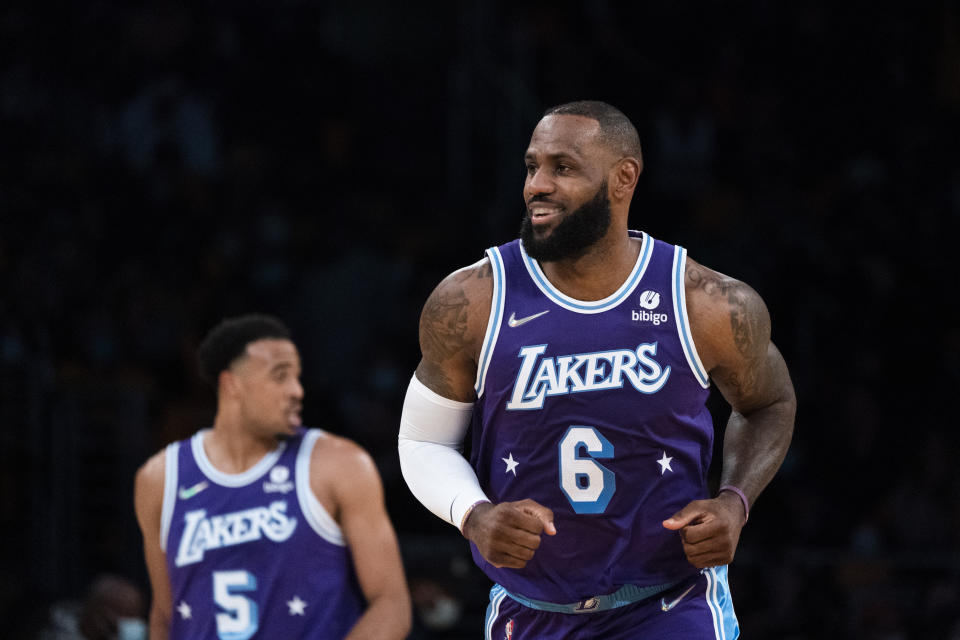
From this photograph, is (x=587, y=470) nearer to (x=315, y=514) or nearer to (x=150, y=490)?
(x=315, y=514)

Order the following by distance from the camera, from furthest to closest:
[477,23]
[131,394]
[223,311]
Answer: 1. [477,23]
2. [223,311]
3. [131,394]

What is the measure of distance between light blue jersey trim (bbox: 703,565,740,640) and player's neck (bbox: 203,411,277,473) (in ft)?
6.91

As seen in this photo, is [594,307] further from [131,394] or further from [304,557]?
[131,394]

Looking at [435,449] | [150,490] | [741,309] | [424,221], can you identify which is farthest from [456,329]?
[424,221]

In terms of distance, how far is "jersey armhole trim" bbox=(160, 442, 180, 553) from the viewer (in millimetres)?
5016

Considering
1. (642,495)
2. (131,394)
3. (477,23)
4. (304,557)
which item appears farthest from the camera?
(477,23)

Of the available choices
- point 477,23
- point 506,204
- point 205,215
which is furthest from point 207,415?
point 477,23

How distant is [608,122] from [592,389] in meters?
0.72

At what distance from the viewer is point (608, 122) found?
3.56m

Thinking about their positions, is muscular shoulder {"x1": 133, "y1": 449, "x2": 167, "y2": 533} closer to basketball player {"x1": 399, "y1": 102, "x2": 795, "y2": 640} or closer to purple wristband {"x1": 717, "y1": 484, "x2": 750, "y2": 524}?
basketball player {"x1": 399, "y1": 102, "x2": 795, "y2": 640}

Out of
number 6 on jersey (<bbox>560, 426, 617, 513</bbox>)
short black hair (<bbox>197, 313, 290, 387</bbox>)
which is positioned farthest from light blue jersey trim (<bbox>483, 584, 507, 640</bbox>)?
short black hair (<bbox>197, 313, 290, 387</bbox>)

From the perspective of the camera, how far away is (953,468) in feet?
25.6

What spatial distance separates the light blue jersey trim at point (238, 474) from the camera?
5.04m

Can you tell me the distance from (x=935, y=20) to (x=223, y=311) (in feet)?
18.2
